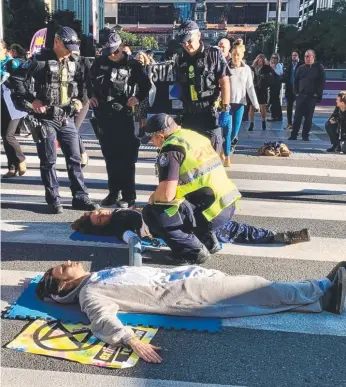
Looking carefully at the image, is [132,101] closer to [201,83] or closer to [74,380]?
[201,83]

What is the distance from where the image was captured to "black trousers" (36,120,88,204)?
6273 mm

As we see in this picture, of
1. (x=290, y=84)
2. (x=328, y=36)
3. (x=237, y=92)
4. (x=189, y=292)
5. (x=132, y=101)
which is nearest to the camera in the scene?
(x=189, y=292)

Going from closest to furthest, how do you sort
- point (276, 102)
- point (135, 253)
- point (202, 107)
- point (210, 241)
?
point (135, 253), point (210, 241), point (202, 107), point (276, 102)

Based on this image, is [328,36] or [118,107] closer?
[118,107]

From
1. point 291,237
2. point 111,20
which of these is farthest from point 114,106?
point 111,20

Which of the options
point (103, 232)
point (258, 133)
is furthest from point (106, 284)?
point (258, 133)

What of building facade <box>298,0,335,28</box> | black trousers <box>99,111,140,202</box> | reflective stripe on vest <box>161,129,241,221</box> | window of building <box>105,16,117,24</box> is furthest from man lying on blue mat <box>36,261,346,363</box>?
window of building <box>105,16,117,24</box>

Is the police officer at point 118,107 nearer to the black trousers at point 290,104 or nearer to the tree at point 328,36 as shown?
the black trousers at point 290,104

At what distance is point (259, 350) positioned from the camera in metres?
3.55

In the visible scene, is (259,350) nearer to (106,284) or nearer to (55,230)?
(106,284)

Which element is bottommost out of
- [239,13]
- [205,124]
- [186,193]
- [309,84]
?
[186,193]

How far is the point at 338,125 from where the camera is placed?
9523 millimetres

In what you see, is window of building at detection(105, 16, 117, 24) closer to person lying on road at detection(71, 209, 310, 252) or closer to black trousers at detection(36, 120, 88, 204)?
black trousers at detection(36, 120, 88, 204)

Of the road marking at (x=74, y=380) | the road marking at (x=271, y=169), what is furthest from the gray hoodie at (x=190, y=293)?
the road marking at (x=271, y=169)
